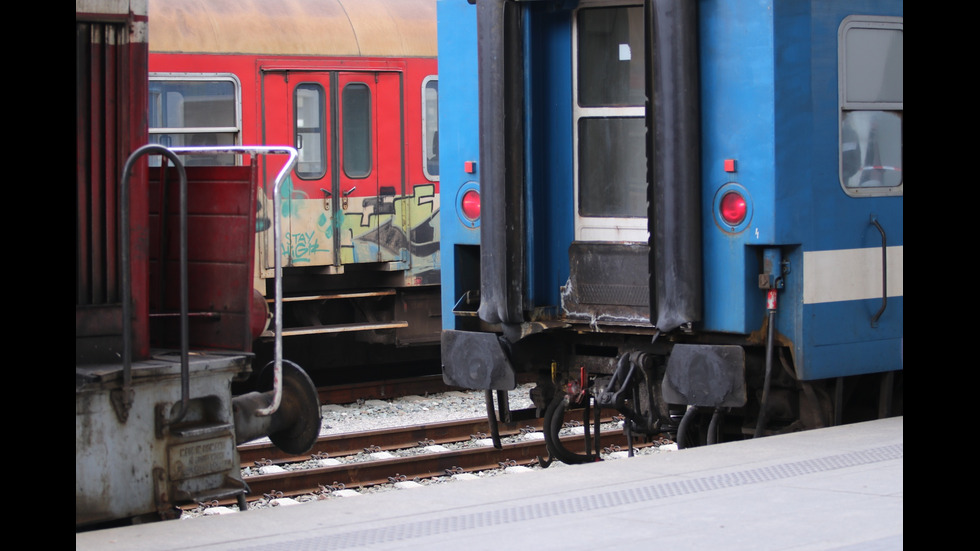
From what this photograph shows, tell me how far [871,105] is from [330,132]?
237 inches

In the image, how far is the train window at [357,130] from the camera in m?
12.2

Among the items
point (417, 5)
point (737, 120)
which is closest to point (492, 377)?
point (737, 120)

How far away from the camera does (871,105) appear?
7.24 m

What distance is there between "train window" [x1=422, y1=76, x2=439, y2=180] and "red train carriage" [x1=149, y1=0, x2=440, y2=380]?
0.5 inches

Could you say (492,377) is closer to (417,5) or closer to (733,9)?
(733,9)

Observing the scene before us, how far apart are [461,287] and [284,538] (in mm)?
3376

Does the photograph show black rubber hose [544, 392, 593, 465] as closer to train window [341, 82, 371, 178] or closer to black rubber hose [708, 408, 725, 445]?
black rubber hose [708, 408, 725, 445]

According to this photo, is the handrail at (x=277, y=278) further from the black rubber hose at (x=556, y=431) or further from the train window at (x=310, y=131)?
the train window at (x=310, y=131)

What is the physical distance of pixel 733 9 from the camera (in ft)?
22.3

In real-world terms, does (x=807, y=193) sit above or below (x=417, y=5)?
below

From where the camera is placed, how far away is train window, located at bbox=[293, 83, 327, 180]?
12.0 m

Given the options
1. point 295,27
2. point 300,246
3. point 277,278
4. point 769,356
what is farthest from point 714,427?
point 295,27

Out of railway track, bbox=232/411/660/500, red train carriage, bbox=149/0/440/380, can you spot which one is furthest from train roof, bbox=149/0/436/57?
railway track, bbox=232/411/660/500
